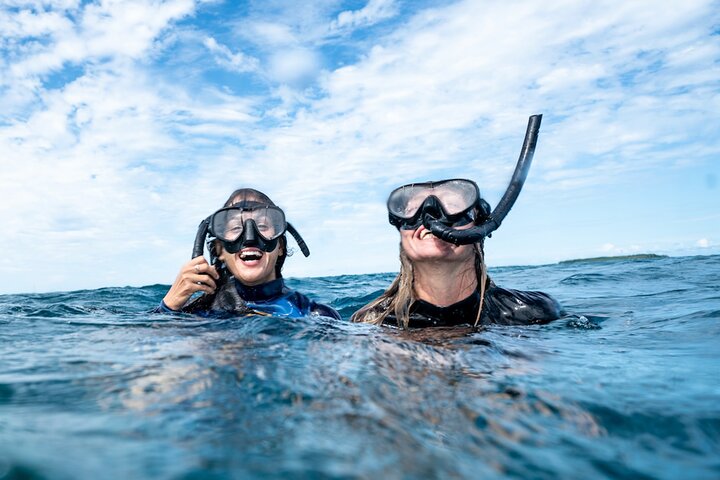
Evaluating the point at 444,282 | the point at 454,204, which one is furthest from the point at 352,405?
the point at 454,204

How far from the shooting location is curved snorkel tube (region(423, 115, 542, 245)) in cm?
352

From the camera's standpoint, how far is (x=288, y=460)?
1.35m

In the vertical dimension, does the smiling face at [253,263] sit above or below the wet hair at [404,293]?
above

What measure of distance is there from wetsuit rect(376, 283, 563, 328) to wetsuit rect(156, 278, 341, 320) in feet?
3.22

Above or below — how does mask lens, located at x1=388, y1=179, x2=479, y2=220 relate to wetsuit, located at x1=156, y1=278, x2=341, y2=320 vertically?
above

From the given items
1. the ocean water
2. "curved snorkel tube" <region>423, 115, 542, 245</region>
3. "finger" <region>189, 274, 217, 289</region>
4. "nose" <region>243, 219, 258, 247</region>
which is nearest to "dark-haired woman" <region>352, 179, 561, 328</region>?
"curved snorkel tube" <region>423, 115, 542, 245</region>

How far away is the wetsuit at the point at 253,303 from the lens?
447cm

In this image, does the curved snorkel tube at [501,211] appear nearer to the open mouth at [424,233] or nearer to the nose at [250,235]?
the open mouth at [424,233]

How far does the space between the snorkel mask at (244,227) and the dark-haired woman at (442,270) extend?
46.5 inches

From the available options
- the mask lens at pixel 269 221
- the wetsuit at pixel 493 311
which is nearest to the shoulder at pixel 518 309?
the wetsuit at pixel 493 311

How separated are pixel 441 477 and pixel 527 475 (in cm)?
24

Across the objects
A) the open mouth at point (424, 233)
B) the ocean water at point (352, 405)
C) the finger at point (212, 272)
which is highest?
the open mouth at point (424, 233)

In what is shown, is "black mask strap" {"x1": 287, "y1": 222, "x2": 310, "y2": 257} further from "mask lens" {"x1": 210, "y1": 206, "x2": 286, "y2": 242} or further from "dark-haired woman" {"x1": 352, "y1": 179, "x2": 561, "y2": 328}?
"dark-haired woman" {"x1": 352, "y1": 179, "x2": 561, "y2": 328}

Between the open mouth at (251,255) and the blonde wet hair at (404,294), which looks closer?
the blonde wet hair at (404,294)
